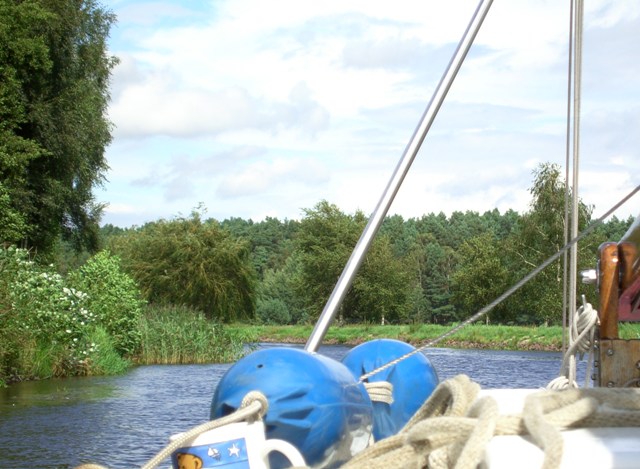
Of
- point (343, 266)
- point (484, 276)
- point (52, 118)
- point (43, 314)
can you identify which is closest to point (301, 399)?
point (43, 314)

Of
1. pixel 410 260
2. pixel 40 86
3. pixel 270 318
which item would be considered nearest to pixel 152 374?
pixel 40 86

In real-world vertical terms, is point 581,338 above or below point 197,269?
below

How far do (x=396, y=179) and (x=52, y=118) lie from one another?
2299cm

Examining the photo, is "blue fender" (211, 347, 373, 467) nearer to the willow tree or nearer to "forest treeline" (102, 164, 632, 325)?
"forest treeline" (102, 164, 632, 325)

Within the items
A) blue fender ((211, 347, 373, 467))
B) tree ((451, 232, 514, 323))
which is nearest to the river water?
blue fender ((211, 347, 373, 467))

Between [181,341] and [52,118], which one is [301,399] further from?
[52,118]

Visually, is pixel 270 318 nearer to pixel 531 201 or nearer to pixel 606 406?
pixel 531 201

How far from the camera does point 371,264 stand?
66125 mm

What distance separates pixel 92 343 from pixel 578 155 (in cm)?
1591

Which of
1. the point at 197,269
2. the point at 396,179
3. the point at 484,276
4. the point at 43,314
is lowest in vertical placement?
the point at 43,314

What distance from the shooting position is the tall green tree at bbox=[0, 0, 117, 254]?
2314cm

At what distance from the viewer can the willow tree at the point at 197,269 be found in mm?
42031

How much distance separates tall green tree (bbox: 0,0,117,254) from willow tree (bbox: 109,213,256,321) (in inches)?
551

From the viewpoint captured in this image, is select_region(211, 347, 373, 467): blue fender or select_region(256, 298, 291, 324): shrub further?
select_region(256, 298, 291, 324): shrub
